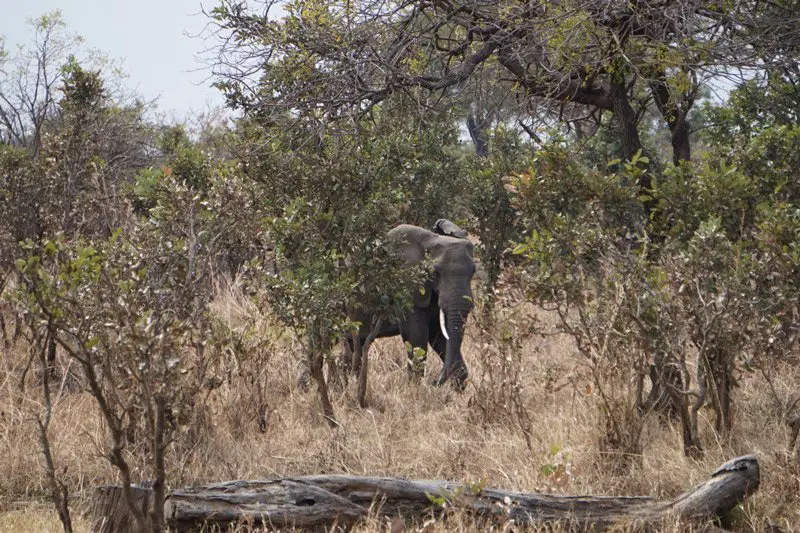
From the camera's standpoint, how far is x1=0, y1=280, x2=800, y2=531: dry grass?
6.37 meters

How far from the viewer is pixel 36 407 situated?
823cm

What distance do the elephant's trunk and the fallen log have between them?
12.8ft

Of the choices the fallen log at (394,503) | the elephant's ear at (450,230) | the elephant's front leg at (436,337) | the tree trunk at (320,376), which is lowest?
the fallen log at (394,503)

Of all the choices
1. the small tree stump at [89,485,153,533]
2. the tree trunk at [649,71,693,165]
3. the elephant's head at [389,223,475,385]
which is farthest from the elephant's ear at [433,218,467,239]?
the small tree stump at [89,485,153,533]

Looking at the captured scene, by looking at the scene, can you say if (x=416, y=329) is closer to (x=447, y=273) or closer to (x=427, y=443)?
(x=447, y=273)

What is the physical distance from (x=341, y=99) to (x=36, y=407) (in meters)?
3.46

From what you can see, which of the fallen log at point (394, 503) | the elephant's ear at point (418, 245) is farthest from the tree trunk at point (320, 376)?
the elephant's ear at point (418, 245)

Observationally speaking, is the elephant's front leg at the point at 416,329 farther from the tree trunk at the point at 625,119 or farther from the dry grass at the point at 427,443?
the tree trunk at the point at 625,119

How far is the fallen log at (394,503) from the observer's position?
5445mm

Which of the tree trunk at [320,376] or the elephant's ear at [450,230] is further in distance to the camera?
the elephant's ear at [450,230]

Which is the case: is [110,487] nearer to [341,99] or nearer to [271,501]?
[271,501]

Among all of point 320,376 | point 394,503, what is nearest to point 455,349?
point 320,376

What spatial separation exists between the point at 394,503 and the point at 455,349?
15.2 ft

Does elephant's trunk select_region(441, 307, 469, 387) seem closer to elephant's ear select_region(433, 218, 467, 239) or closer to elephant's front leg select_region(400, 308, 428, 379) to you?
elephant's front leg select_region(400, 308, 428, 379)
